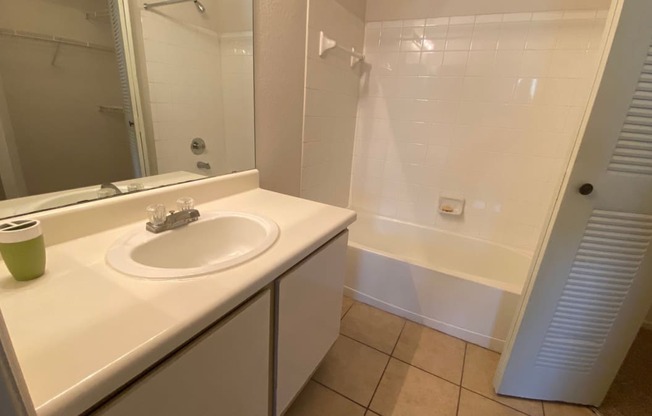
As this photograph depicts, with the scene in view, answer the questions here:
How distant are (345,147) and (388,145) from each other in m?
0.32

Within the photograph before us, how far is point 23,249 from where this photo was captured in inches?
24.5

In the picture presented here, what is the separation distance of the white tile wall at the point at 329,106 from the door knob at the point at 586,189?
3.88 ft

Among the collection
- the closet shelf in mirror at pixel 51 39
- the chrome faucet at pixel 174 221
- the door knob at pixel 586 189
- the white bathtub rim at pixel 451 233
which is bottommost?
the white bathtub rim at pixel 451 233

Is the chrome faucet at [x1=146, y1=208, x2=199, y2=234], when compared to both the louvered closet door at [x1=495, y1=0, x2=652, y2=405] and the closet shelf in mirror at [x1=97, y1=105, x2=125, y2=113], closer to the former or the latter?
the closet shelf in mirror at [x1=97, y1=105, x2=125, y2=113]

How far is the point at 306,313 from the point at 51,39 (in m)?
1.01

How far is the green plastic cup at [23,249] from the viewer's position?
0.61 metres

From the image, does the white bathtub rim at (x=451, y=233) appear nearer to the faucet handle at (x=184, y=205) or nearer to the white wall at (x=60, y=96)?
the faucet handle at (x=184, y=205)

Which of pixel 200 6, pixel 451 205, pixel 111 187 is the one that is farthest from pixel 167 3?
pixel 451 205

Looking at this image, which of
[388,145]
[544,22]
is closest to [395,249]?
[388,145]

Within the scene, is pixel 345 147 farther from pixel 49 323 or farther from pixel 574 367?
pixel 49 323

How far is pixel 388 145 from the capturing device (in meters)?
2.22

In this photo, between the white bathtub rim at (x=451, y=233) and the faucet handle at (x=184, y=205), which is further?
the white bathtub rim at (x=451, y=233)

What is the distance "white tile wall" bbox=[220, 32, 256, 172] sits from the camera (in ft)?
4.28

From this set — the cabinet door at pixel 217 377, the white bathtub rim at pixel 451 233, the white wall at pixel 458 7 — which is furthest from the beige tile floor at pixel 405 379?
the white wall at pixel 458 7
